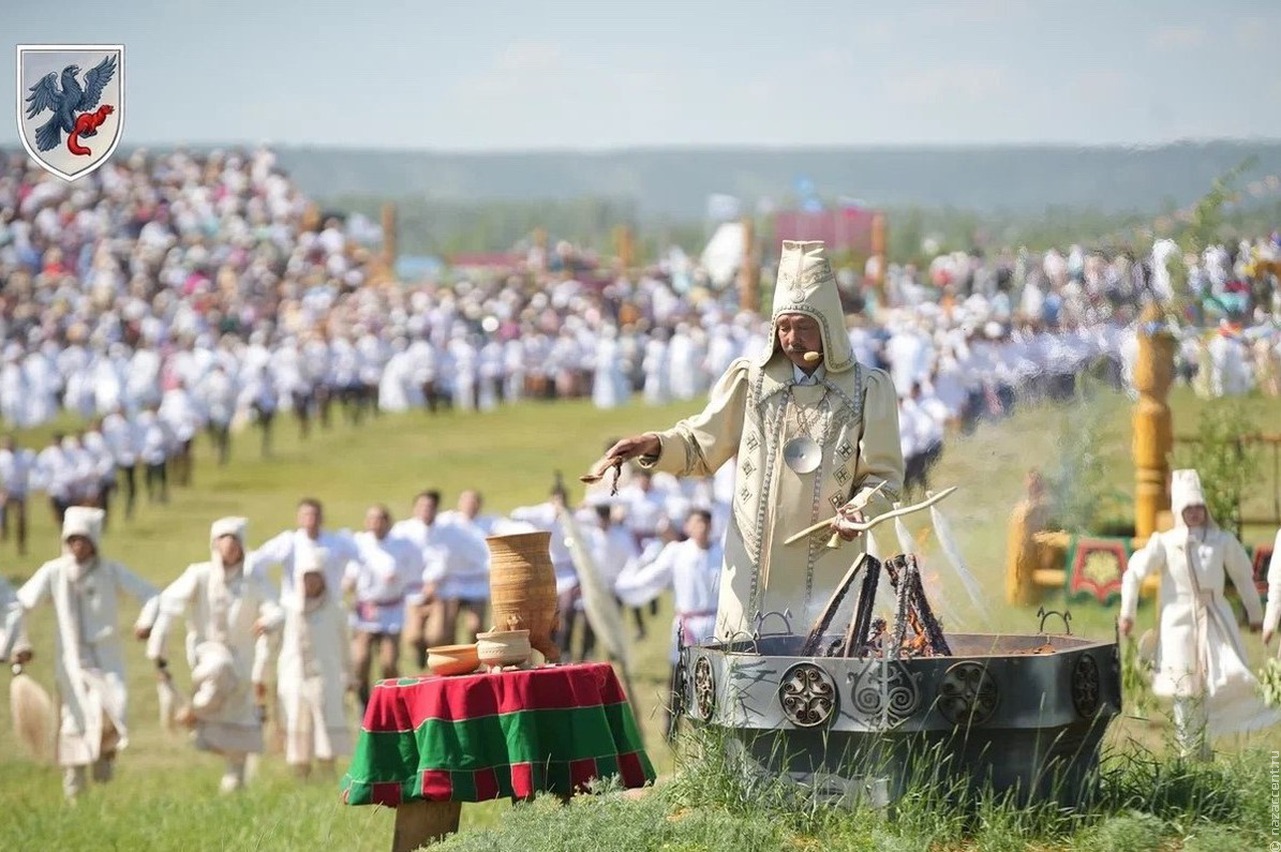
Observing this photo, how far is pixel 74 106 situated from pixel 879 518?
5577 millimetres

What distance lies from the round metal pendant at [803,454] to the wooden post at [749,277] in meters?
33.8

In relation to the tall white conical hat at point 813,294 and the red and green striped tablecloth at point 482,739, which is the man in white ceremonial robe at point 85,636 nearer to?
the red and green striped tablecloth at point 482,739

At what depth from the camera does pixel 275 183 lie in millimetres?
50594

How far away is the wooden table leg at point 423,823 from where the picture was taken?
857 cm

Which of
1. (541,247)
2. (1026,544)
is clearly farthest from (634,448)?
(541,247)

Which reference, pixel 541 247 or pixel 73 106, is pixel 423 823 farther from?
pixel 541 247

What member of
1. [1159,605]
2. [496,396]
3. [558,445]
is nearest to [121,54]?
[1159,605]

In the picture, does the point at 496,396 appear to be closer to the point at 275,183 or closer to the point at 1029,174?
the point at 1029,174

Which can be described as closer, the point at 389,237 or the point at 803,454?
the point at 803,454

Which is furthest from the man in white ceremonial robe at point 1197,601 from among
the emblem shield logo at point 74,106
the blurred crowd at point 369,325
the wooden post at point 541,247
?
the wooden post at point 541,247

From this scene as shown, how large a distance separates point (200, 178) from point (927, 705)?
145ft

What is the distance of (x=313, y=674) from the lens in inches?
599

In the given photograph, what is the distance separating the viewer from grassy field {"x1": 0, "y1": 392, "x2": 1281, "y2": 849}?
24.5 ft

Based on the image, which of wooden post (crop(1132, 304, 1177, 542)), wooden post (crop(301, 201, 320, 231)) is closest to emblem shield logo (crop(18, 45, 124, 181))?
wooden post (crop(1132, 304, 1177, 542))
